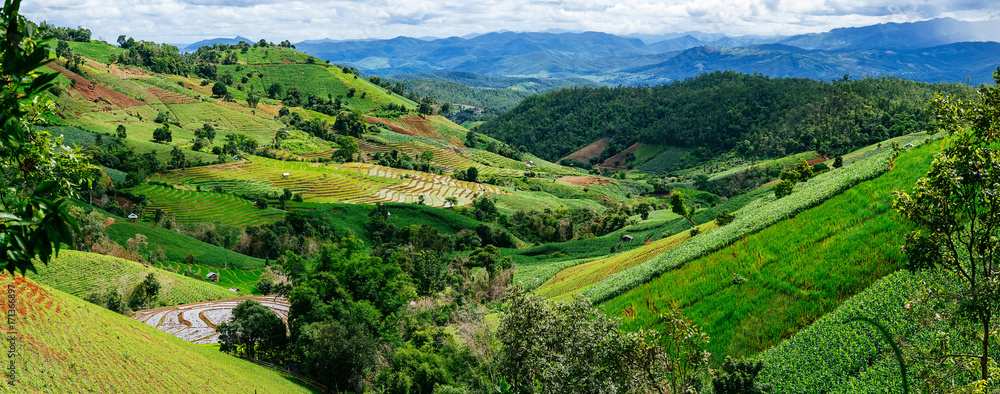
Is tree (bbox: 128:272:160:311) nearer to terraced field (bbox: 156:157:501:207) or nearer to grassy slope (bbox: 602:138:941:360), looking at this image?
grassy slope (bbox: 602:138:941:360)

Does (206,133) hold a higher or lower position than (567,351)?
lower

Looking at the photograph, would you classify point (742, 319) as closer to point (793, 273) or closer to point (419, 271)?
point (793, 273)

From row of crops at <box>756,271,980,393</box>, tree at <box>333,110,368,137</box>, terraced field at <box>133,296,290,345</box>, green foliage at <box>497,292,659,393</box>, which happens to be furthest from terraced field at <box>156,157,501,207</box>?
row of crops at <box>756,271,980,393</box>

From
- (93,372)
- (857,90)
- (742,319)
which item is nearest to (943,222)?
(742,319)

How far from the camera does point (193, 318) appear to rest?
177 feet

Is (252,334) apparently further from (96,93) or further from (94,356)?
(96,93)

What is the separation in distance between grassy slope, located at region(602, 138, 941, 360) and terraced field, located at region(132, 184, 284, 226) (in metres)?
82.3

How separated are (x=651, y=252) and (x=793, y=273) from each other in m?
19.3

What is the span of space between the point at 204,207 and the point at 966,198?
10979cm

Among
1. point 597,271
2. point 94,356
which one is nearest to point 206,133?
point 597,271

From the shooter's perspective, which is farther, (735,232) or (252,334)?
(252,334)

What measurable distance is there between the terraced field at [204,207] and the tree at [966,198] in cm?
9914

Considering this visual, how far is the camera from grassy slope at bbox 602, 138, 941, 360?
25984mm

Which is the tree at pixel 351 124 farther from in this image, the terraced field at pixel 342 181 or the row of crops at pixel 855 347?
the row of crops at pixel 855 347
